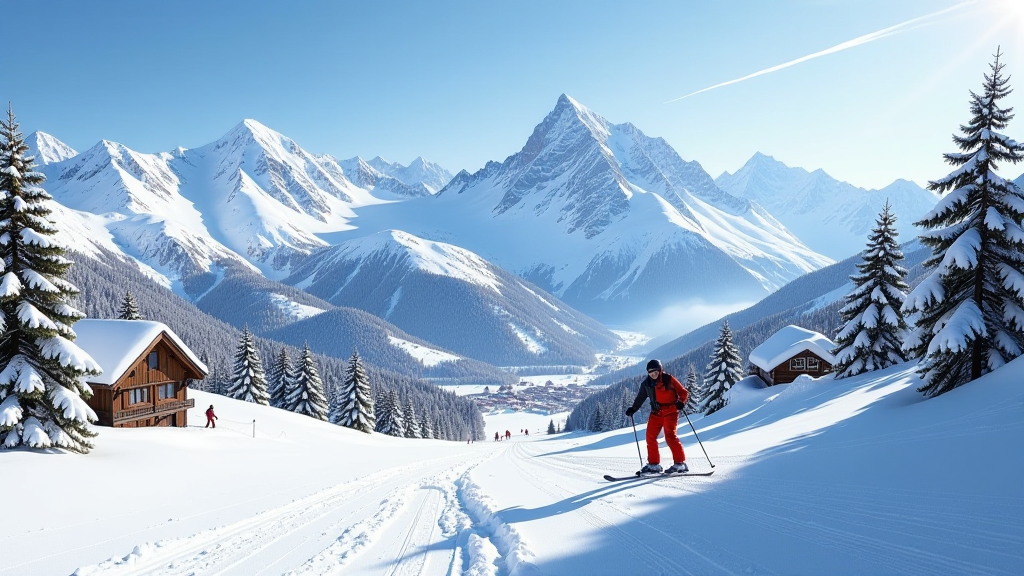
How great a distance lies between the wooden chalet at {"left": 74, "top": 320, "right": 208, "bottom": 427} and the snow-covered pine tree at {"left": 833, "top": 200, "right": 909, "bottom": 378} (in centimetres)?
3801

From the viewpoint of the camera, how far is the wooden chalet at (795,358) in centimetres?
4347

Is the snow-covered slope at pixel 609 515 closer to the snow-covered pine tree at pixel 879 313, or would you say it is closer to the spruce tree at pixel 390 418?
the snow-covered pine tree at pixel 879 313

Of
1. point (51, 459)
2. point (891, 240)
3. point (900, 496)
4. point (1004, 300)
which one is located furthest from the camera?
point (891, 240)

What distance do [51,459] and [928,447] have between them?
65.0 ft

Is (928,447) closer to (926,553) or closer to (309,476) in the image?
(926,553)

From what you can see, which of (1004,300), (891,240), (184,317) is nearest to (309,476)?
(1004,300)

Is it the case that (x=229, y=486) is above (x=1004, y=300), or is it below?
below

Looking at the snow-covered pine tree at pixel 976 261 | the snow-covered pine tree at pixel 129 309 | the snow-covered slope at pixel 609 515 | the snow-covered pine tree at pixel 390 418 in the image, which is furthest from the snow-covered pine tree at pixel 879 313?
the snow-covered pine tree at pixel 129 309

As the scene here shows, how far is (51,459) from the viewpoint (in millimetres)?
13766

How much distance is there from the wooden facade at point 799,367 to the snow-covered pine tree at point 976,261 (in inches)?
1167

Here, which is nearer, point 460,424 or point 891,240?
point 891,240

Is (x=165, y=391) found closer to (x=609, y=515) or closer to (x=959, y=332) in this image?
(x=609, y=515)

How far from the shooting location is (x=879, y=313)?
30.0 meters

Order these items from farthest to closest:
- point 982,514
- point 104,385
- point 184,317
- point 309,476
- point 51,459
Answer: point 184,317 → point 104,385 → point 309,476 → point 51,459 → point 982,514
